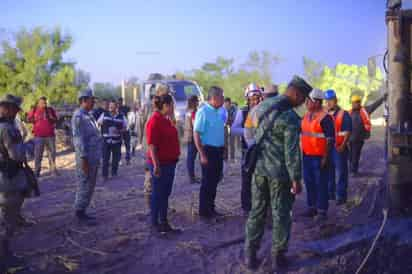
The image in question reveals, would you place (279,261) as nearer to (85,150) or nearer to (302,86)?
(302,86)

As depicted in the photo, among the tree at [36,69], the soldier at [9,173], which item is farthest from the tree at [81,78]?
the soldier at [9,173]

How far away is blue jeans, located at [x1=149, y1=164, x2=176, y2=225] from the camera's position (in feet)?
18.4

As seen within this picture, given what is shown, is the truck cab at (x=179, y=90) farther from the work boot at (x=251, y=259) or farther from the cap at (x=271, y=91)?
the work boot at (x=251, y=259)

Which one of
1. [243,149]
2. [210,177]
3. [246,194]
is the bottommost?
[246,194]

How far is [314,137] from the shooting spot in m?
6.25

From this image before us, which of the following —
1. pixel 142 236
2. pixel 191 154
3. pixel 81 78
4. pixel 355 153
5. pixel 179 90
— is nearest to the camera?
pixel 142 236

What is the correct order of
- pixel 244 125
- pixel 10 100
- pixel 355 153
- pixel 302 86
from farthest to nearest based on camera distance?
1. pixel 355 153
2. pixel 244 125
3. pixel 10 100
4. pixel 302 86

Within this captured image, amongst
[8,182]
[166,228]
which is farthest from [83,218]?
[8,182]

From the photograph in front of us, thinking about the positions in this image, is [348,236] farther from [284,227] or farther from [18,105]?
[18,105]

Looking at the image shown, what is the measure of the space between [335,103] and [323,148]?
5.65 feet

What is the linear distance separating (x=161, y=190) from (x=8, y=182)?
6.23 ft

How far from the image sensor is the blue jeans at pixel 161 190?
5.60 metres

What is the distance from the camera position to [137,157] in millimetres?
14492

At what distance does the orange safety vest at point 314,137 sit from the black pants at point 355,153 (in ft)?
11.9
